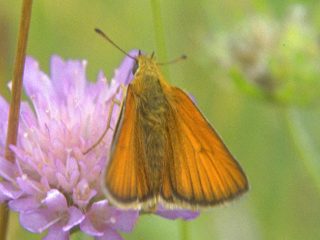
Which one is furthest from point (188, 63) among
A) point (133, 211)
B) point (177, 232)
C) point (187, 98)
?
point (133, 211)

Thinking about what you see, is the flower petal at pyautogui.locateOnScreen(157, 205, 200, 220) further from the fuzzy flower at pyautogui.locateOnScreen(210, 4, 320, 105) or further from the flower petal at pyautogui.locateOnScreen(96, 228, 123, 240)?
the fuzzy flower at pyautogui.locateOnScreen(210, 4, 320, 105)

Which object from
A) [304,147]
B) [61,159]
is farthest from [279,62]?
[61,159]

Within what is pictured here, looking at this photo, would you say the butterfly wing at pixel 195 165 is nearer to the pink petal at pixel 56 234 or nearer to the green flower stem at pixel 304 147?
the pink petal at pixel 56 234

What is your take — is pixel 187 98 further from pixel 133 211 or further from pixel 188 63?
pixel 188 63

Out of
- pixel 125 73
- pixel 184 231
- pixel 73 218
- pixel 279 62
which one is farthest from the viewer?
pixel 279 62

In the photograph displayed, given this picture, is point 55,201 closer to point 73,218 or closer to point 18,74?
point 73,218

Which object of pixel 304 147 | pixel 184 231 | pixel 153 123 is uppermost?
pixel 153 123

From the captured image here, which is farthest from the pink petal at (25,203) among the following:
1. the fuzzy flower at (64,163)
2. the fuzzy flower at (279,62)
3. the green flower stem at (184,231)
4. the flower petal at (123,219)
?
the fuzzy flower at (279,62)
